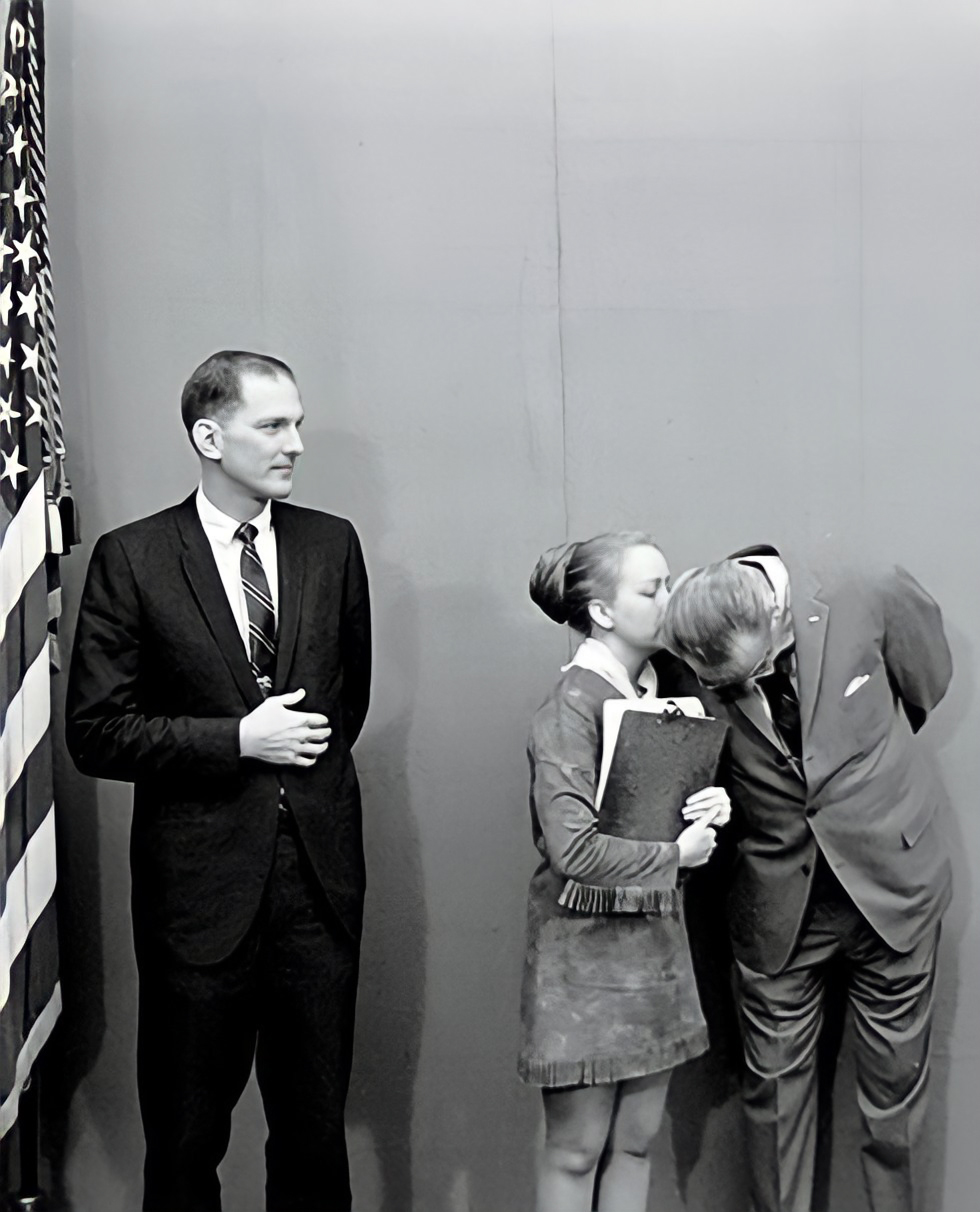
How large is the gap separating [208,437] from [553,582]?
2.27ft

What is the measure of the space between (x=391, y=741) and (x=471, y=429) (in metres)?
0.71

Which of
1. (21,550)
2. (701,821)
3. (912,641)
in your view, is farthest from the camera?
(912,641)

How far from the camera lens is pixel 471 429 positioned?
3.44 metres

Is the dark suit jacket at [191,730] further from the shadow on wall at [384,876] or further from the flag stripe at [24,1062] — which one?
the shadow on wall at [384,876]

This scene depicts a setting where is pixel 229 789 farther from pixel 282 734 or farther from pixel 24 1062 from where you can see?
pixel 24 1062

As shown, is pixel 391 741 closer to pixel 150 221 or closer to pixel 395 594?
pixel 395 594

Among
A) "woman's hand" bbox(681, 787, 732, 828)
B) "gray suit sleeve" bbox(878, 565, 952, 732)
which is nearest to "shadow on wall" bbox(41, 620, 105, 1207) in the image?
"woman's hand" bbox(681, 787, 732, 828)

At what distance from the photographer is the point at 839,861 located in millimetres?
3037

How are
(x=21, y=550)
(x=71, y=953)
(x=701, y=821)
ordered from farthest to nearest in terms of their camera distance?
(x=71, y=953)
(x=21, y=550)
(x=701, y=821)

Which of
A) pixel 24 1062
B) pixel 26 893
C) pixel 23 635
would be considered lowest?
pixel 24 1062

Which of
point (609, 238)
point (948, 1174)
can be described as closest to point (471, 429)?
point (609, 238)

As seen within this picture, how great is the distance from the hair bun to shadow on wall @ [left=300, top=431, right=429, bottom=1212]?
0.55 metres

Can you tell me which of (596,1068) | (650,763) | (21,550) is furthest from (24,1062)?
(650,763)

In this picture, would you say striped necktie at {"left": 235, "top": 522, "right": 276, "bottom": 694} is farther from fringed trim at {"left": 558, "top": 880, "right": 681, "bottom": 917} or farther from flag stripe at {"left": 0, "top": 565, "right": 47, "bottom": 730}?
fringed trim at {"left": 558, "top": 880, "right": 681, "bottom": 917}
